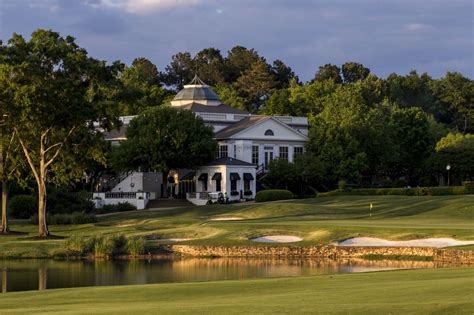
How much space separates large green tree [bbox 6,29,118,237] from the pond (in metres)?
11.3

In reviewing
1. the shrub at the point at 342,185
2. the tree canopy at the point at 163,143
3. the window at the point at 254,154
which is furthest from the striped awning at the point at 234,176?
the shrub at the point at 342,185

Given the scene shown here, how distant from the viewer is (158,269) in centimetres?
4128

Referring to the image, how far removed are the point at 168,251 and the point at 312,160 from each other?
4530 cm

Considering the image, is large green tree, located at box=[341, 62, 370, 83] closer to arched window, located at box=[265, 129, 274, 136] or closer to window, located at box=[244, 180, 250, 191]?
arched window, located at box=[265, 129, 274, 136]

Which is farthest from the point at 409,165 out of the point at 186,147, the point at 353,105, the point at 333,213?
the point at 333,213

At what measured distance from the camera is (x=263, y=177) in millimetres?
93500

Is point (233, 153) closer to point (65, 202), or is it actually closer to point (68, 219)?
point (65, 202)

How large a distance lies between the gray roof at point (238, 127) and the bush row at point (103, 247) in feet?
159

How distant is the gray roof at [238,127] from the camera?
97.1 metres

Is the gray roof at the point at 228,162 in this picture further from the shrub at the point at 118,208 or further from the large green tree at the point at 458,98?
the large green tree at the point at 458,98

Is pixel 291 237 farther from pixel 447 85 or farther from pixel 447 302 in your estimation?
pixel 447 85

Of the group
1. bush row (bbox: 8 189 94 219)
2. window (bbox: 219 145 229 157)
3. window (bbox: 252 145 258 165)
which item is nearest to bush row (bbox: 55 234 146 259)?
bush row (bbox: 8 189 94 219)

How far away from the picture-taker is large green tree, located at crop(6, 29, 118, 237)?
54.5 meters

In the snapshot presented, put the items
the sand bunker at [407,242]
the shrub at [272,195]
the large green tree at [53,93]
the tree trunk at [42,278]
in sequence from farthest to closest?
1. the shrub at [272,195]
2. the large green tree at [53,93]
3. the sand bunker at [407,242]
4. the tree trunk at [42,278]
